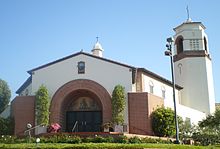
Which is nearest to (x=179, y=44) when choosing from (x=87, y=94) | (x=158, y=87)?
(x=158, y=87)

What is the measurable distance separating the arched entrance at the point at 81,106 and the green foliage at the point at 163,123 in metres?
4.30

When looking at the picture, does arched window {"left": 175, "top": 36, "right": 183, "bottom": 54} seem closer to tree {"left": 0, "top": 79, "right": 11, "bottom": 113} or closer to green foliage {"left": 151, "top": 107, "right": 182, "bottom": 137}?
green foliage {"left": 151, "top": 107, "right": 182, "bottom": 137}

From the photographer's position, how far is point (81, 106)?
35219mm

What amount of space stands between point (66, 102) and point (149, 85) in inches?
360

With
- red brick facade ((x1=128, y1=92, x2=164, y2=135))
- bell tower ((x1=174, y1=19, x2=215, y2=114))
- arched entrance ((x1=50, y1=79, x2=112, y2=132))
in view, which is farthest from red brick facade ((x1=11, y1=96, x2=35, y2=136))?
bell tower ((x1=174, y1=19, x2=215, y2=114))

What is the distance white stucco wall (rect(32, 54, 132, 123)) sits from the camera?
33.3 meters

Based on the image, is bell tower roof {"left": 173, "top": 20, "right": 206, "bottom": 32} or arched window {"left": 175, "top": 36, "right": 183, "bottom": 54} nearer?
bell tower roof {"left": 173, "top": 20, "right": 206, "bottom": 32}

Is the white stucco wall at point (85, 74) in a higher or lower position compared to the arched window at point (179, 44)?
lower

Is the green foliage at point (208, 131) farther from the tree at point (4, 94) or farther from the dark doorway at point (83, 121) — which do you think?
the tree at point (4, 94)

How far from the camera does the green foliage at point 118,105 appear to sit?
31627mm

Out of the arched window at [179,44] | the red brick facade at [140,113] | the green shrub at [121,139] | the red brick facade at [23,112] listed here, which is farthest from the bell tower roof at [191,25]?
the green shrub at [121,139]

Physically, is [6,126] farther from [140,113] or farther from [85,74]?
[140,113]

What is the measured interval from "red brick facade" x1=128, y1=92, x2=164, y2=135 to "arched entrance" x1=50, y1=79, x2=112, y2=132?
206cm

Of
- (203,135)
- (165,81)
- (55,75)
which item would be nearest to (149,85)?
(165,81)
